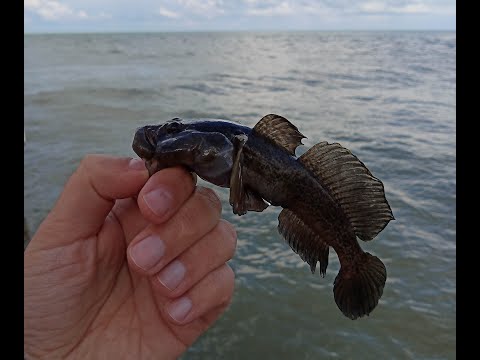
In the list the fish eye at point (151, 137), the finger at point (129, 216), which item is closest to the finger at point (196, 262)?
the finger at point (129, 216)

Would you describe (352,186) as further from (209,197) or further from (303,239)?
(209,197)

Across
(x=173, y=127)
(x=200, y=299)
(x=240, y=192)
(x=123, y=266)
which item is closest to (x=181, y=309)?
(x=200, y=299)

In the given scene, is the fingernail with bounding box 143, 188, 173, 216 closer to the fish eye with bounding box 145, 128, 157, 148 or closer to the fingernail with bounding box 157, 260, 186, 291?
the fish eye with bounding box 145, 128, 157, 148

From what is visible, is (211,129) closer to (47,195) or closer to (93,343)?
(93,343)

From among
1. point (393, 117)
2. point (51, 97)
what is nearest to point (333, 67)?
point (393, 117)

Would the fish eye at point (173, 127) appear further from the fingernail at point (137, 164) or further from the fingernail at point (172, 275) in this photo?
the fingernail at point (172, 275)

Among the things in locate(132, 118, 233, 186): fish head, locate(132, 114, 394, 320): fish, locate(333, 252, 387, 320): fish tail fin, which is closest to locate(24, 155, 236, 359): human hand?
locate(132, 118, 233, 186): fish head
